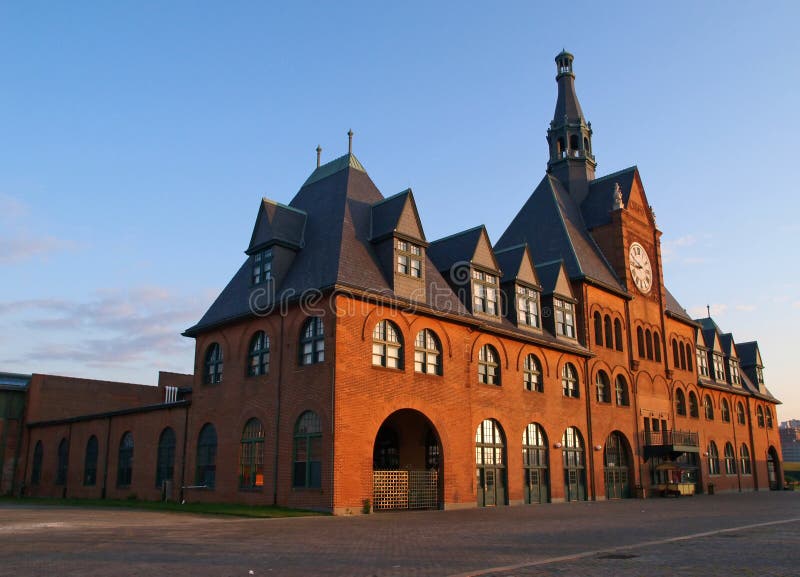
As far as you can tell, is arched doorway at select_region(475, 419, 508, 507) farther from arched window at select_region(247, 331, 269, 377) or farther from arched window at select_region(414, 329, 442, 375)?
arched window at select_region(247, 331, 269, 377)

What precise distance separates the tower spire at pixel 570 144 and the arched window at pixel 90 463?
3652 centimetres

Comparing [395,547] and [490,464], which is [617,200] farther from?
[395,547]

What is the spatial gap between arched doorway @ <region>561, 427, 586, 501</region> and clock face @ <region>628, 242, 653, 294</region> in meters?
13.6

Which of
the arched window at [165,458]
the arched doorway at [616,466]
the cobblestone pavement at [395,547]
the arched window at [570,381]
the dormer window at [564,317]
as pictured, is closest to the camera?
the cobblestone pavement at [395,547]

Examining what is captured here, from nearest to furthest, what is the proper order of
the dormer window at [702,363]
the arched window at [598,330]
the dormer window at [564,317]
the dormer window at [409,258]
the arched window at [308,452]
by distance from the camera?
the arched window at [308,452]
the dormer window at [409,258]
the dormer window at [564,317]
the arched window at [598,330]
the dormer window at [702,363]

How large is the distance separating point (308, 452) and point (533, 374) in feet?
50.4

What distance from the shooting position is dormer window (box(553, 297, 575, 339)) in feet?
137

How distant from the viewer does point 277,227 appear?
3319 centimetres

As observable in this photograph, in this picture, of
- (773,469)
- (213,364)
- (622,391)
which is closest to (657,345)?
(622,391)

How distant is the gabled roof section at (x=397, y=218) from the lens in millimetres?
32188

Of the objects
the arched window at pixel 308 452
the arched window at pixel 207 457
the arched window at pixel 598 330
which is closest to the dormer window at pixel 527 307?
the arched window at pixel 598 330

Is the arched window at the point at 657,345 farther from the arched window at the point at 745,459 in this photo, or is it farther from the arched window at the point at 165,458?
the arched window at the point at 165,458

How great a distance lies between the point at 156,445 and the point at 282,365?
1110cm

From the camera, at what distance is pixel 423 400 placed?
102ft
